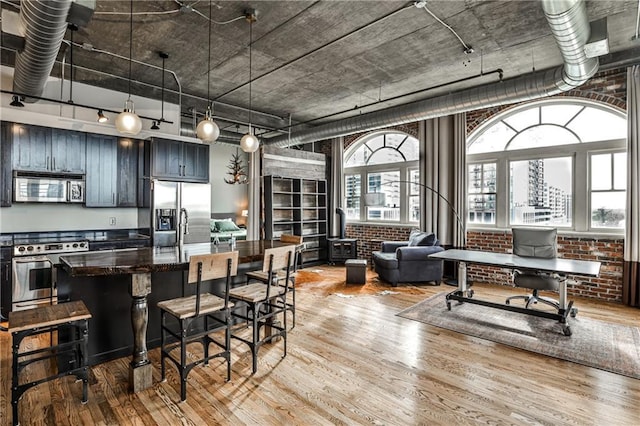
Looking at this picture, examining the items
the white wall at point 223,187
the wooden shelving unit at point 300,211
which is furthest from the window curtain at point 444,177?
the white wall at point 223,187

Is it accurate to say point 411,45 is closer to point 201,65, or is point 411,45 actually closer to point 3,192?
point 201,65

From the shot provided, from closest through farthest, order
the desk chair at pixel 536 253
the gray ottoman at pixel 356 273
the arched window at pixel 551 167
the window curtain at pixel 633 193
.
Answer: the desk chair at pixel 536 253, the window curtain at pixel 633 193, the arched window at pixel 551 167, the gray ottoman at pixel 356 273

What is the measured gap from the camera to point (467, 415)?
2.24 m

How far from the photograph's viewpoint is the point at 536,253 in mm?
4293

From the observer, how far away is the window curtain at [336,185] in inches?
329

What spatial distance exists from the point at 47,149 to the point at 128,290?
133 inches

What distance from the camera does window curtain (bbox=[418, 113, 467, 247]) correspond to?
20.5 ft

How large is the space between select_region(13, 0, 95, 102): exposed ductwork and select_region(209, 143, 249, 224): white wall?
18.0 ft

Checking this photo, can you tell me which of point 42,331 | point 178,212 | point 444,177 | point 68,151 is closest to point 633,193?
point 444,177

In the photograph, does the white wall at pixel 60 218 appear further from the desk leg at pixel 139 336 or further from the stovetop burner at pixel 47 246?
the desk leg at pixel 139 336

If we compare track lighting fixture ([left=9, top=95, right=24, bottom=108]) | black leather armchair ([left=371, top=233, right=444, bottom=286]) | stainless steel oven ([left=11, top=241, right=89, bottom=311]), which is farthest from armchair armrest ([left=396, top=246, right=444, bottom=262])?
track lighting fixture ([left=9, top=95, right=24, bottom=108])

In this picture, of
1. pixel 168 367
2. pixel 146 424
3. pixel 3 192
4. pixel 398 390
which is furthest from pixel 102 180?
pixel 398 390

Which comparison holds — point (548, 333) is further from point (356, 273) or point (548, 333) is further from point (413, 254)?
point (356, 273)

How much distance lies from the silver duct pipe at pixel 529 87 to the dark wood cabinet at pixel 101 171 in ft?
12.3
